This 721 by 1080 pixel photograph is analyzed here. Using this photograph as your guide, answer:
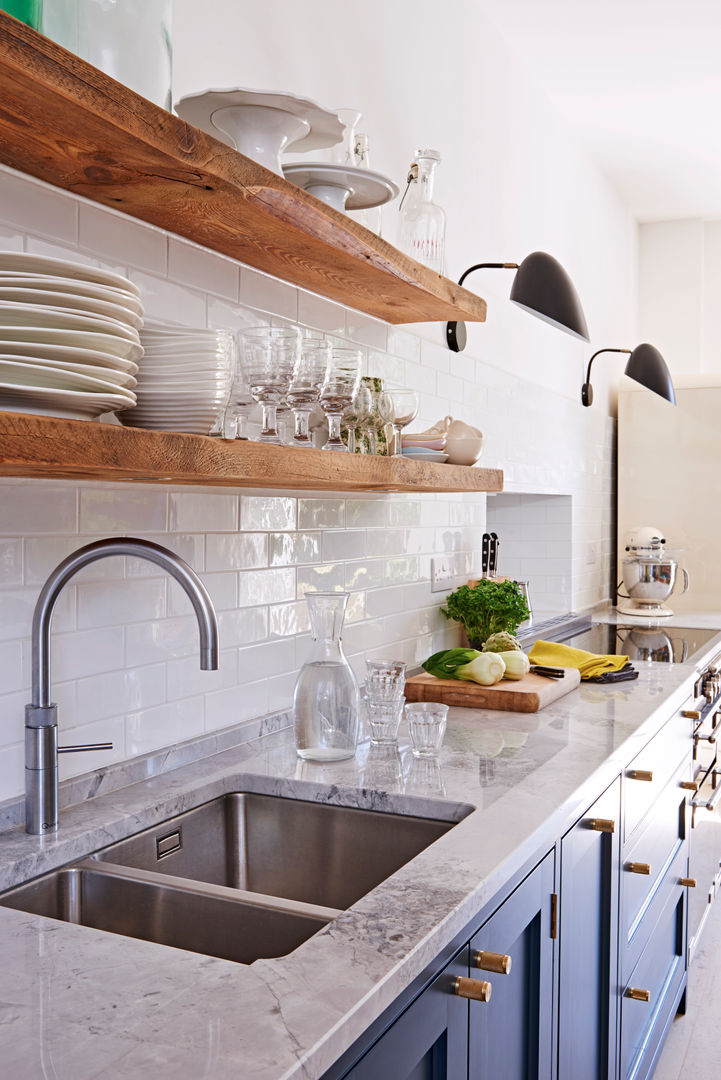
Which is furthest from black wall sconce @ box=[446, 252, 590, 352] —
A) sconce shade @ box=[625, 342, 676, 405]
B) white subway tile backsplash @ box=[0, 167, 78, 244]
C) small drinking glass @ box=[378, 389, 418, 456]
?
sconce shade @ box=[625, 342, 676, 405]

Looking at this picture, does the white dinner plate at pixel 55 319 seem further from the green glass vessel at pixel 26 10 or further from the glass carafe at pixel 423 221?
the glass carafe at pixel 423 221

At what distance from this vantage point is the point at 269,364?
1.52 m

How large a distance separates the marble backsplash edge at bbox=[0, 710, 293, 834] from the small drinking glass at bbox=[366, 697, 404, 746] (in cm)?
22

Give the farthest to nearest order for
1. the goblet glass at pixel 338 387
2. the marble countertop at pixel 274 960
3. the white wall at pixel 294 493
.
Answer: the goblet glass at pixel 338 387
the white wall at pixel 294 493
the marble countertop at pixel 274 960

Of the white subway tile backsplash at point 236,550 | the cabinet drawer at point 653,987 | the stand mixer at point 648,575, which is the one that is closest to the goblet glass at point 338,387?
the white subway tile backsplash at point 236,550

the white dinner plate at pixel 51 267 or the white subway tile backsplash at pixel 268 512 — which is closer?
the white dinner plate at pixel 51 267

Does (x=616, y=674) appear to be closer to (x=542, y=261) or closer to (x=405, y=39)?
(x=542, y=261)

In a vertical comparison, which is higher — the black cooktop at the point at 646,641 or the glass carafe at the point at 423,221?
the glass carafe at the point at 423,221

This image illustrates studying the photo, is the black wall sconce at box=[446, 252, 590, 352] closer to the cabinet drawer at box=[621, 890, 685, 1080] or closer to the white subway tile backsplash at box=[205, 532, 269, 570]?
the white subway tile backsplash at box=[205, 532, 269, 570]

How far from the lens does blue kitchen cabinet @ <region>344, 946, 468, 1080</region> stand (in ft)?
3.31

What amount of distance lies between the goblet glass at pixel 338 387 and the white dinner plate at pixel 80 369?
517 millimetres

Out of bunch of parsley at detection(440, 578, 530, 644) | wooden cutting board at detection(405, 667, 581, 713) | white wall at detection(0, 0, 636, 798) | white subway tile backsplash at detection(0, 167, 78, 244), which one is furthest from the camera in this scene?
bunch of parsley at detection(440, 578, 530, 644)

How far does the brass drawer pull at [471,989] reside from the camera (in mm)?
1188

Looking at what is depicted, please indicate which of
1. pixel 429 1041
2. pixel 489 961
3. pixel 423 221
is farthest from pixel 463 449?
pixel 429 1041
